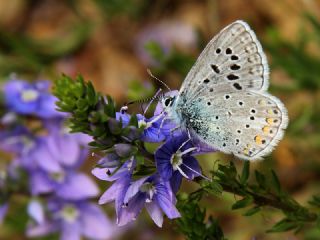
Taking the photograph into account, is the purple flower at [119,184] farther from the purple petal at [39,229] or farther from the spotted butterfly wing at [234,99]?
the purple petal at [39,229]

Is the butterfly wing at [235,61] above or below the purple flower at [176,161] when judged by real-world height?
above

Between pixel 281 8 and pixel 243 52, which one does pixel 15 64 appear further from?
pixel 243 52

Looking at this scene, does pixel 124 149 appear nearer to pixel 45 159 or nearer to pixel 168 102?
pixel 168 102

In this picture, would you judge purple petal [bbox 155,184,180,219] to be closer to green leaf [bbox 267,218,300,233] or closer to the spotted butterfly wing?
the spotted butterfly wing

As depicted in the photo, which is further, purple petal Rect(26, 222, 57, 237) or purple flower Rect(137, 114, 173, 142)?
purple petal Rect(26, 222, 57, 237)

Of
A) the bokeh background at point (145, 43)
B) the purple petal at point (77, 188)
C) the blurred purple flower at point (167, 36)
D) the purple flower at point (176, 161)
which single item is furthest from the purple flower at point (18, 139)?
the blurred purple flower at point (167, 36)

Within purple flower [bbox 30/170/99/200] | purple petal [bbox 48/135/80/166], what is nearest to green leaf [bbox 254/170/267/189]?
purple flower [bbox 30/170/99/200]
